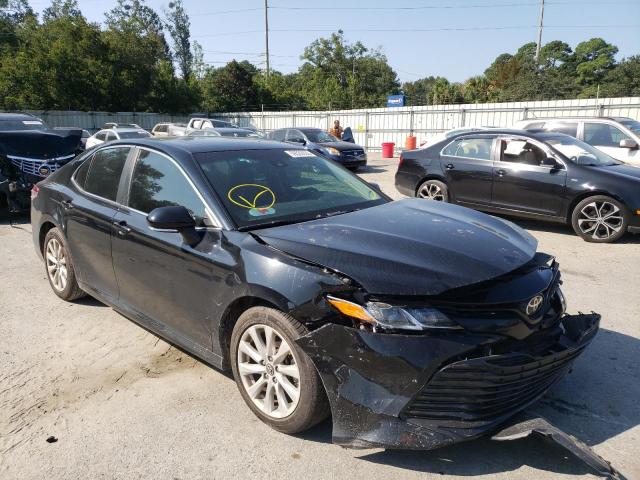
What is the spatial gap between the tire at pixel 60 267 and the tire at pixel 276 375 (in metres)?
2.47

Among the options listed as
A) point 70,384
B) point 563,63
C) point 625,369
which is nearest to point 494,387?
point 625,369

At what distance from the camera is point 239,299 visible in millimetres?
2838

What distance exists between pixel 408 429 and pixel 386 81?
6706 cm

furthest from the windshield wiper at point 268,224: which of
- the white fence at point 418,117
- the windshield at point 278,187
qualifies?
the white fence at point 418,117

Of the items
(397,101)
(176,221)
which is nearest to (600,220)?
(176,221)

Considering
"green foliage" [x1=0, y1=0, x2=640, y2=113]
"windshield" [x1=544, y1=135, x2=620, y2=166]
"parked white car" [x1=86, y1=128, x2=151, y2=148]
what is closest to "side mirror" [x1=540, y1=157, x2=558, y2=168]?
"windshield" [x1=544, y1=135, x2=620, y2=166]

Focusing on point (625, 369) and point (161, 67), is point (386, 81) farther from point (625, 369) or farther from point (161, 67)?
point (625, 369)

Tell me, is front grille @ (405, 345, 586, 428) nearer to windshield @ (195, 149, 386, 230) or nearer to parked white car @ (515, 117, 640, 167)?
windshield @ (195, 149, 386, 230)

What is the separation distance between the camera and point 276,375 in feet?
8.93

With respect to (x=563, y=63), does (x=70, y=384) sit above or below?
below

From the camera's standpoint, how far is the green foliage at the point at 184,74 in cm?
3816

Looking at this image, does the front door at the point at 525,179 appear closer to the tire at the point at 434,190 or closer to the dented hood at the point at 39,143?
the tire at the point at 434,190

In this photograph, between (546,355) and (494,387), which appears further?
(546,355)

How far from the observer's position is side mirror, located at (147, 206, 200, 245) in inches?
116
